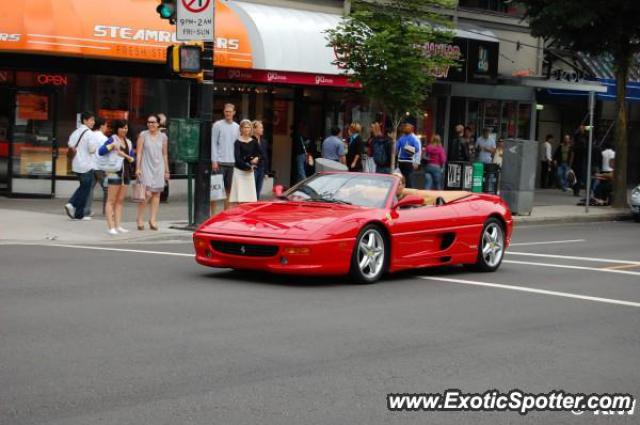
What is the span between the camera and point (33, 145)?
23.3 m

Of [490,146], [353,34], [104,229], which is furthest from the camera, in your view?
[490,146]

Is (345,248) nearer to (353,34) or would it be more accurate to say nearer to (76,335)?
(76,335)

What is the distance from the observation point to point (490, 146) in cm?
3181

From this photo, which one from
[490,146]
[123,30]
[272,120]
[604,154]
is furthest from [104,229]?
[604,154]

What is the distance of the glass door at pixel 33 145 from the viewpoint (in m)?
23.2

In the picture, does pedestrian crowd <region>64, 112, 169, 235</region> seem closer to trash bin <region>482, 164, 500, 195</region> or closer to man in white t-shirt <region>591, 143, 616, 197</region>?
trash bin <region>482, 164, 500, 195</region>

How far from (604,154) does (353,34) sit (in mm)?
11816

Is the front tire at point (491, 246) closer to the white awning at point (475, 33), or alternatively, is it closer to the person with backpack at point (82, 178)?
the person with backpack at point (82, 178)

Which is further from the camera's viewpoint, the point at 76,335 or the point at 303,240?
the point at 303,240

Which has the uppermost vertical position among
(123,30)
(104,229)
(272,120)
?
(123,30)

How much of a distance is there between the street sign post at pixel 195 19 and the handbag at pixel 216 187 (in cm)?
233

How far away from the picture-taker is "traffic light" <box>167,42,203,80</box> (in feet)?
57.5

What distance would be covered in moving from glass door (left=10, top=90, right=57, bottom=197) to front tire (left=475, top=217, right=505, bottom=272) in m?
11.8

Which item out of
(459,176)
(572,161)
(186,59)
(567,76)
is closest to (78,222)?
(186,59)
